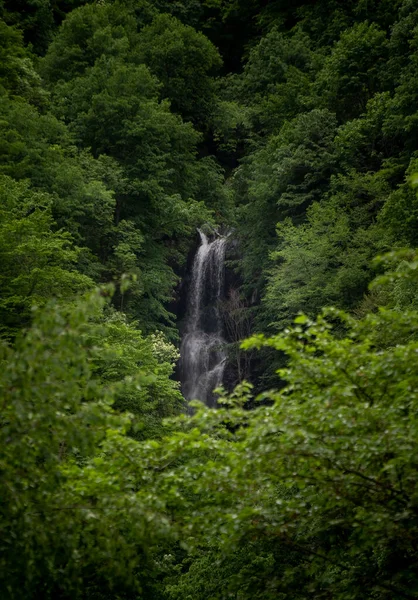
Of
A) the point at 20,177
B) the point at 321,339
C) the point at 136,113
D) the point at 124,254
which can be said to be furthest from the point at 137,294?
the point at 321,339

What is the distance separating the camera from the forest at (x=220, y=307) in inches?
178

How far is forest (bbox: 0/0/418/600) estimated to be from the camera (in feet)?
14.8

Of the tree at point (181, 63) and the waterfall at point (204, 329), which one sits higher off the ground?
the tree at point (181, 63)

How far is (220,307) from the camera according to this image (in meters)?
27.4

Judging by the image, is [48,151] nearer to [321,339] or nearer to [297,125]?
[297,125]

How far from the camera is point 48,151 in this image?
833 inches

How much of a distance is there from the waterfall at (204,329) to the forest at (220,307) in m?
0.53

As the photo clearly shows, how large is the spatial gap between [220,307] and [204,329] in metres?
1.28

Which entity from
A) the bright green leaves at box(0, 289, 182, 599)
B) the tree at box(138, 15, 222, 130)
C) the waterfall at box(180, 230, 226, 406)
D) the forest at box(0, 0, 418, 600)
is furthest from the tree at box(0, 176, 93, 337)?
the tree at box(138, 15, 222, 130)

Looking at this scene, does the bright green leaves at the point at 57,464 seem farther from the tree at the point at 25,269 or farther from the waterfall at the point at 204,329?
the waterfall at the point at 204,329

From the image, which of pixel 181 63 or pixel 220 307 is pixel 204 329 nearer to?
pixel 220 307

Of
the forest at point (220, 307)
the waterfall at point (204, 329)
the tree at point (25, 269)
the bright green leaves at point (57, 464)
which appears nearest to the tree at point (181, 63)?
the forest at point (220, 307)

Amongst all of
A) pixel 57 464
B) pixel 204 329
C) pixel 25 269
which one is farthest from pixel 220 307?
pixel 57 464

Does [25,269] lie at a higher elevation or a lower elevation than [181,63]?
lower
